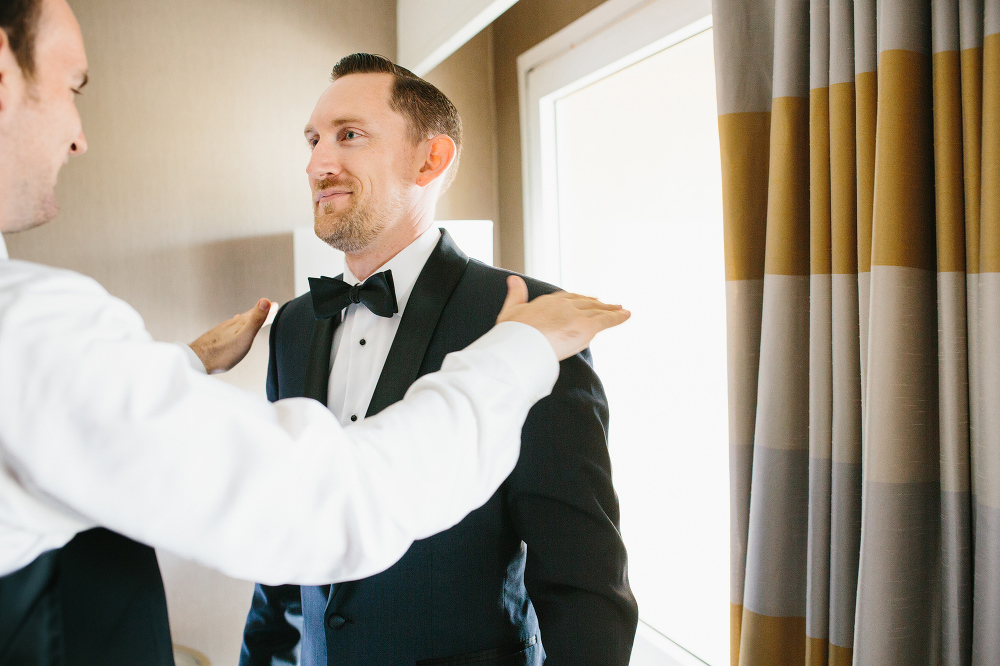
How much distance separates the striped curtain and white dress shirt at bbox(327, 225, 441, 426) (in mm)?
652

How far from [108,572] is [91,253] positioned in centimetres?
193

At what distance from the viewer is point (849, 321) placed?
105cm

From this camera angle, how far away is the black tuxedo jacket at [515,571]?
101cm

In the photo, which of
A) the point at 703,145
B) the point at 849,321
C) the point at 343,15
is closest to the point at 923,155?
the point at 849,321

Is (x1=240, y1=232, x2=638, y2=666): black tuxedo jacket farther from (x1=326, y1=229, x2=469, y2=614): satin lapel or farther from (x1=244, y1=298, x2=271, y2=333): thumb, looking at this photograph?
(x1=244, y1=298, x2=271, y2=333): thumb

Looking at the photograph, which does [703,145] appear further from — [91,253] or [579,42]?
[91,253]

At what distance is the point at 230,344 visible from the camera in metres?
1.33

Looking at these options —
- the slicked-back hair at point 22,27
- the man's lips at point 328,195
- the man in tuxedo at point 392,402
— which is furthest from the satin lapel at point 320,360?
the slicked-back hair at point 22,27

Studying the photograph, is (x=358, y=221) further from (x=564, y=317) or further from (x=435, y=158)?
(x=564, y=317)

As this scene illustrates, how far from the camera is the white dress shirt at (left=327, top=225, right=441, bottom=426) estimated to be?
3.84ft

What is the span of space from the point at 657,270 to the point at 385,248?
104 cm

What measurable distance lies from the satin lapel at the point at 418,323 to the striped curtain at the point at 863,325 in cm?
58

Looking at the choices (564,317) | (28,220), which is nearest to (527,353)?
(564,317)

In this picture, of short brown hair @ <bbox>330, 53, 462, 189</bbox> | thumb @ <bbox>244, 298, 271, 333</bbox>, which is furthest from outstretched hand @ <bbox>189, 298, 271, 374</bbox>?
short brown hair @ <bbox>330, 53, 462, 189</bbox>
